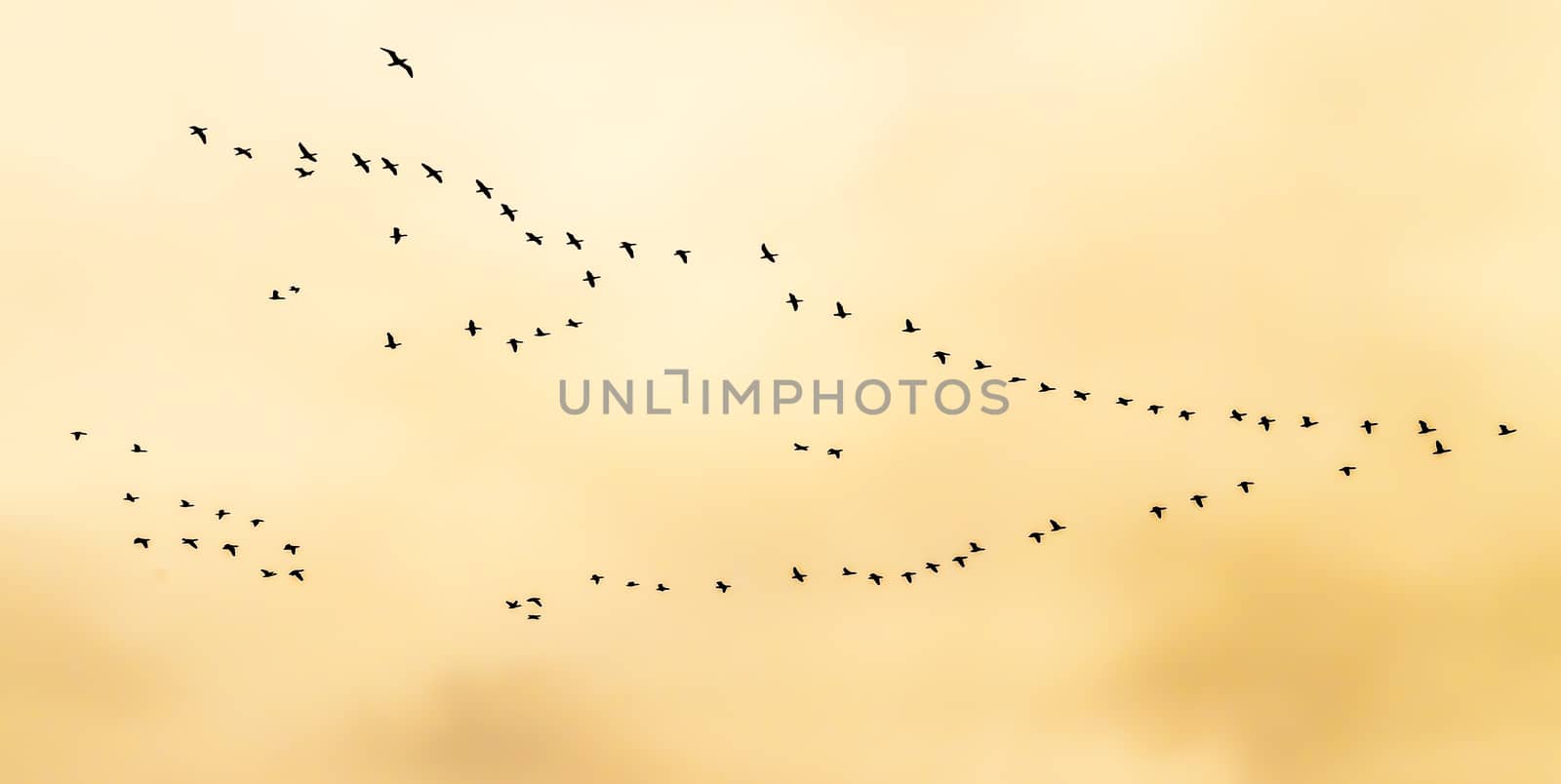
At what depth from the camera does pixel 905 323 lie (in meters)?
87.3

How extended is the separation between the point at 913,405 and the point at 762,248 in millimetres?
33984

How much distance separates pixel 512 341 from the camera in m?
86.8

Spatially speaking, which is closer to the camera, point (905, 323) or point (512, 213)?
point (512, 213)

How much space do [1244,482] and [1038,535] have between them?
51.0 feet

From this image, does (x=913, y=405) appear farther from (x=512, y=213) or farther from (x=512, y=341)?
(x=512, y=213)

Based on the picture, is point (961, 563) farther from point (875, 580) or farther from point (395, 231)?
point (395, 231)

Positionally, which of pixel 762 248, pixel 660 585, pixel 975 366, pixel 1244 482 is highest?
pixel 762 248

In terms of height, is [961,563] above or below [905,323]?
below

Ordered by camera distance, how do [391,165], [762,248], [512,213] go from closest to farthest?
[391,165] → [512,213] → [762,248]

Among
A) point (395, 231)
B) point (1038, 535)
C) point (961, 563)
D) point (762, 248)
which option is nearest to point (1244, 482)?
point (1038, 535)

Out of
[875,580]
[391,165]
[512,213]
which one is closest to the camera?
[391,165]

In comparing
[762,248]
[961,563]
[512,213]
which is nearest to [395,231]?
[512,213]

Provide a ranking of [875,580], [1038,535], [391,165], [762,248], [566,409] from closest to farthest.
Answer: [391,165]
[762,248]
[1038,535]
[875,580]
[566,409]

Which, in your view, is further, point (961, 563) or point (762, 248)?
point (961, 563)
